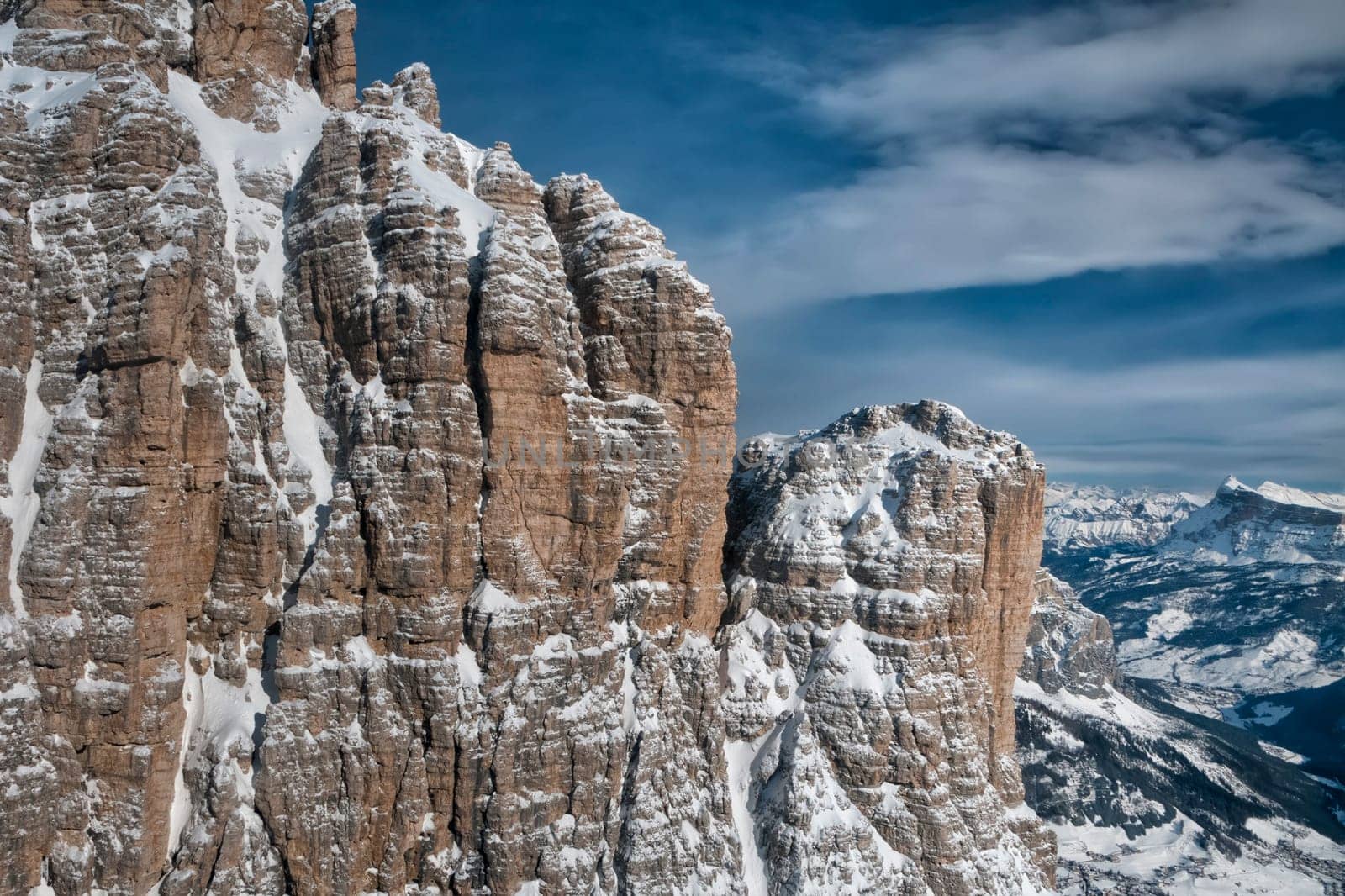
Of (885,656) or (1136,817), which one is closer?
(885,656)

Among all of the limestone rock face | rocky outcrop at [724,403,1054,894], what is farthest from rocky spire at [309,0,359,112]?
rocky outcrop at [724,403,1054,894]

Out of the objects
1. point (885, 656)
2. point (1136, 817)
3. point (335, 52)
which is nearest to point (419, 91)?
point (335, 52)

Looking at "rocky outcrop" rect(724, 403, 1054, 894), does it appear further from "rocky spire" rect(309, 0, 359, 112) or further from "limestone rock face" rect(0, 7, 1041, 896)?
"rocky spire" rect(309, 0, 359, 112)

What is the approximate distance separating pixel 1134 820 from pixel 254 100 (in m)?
184

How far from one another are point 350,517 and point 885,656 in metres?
43.8

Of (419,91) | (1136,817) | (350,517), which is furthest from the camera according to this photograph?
(1136,817)

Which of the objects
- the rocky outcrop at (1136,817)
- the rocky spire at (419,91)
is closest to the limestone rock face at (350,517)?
the rocky spire at (419,91)

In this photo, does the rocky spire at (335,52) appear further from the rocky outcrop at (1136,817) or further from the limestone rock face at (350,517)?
the rocky outcrop at (1136,817)

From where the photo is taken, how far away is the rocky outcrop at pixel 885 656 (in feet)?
230

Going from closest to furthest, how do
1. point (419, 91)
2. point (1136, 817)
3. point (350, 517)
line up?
point (350, 517)
point (419, 91)
point (1136, 817)

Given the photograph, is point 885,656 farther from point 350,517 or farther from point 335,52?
point 335,52

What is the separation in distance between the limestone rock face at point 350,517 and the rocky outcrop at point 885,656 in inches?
21.1

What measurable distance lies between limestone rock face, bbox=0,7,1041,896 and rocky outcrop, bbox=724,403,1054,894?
1.76 feet

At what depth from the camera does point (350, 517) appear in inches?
2163
